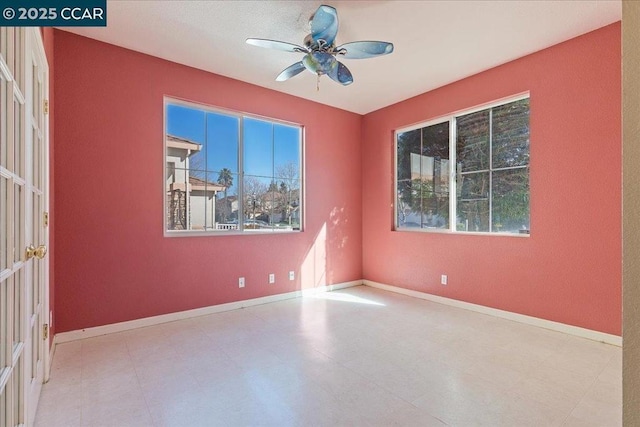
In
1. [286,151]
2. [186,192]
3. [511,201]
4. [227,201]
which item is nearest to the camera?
[511,201]

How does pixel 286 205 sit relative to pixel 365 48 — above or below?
below

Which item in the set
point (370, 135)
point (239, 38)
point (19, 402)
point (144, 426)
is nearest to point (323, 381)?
point (144, 426)

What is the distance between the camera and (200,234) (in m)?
3.59

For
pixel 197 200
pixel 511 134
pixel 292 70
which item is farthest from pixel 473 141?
pixel 197 200

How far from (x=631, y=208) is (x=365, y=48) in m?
2.40

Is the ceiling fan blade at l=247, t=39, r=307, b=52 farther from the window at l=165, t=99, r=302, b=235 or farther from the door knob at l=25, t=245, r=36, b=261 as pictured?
the door knob at l=25, t=245, r=36, b=261

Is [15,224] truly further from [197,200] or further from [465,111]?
[465,111]

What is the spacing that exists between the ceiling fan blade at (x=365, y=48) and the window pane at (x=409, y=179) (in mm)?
2040

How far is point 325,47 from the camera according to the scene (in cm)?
268

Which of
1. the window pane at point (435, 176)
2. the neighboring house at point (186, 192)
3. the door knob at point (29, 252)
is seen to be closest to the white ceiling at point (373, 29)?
the window pane at point (435, 176)

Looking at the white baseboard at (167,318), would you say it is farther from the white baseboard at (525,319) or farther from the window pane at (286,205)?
the white baseboard at (525,319)

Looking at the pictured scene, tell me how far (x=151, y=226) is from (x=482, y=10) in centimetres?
361

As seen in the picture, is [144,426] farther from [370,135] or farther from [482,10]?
[370,135]

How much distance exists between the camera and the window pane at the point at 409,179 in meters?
4.49
